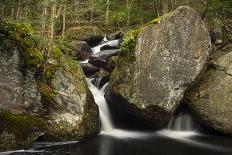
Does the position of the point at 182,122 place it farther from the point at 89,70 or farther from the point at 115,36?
the point at 115,36

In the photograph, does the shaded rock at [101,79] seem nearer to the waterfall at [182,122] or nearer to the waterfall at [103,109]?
the waterfall at [103,109]

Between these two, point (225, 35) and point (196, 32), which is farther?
point (225, 35)

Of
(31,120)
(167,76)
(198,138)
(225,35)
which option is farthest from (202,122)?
(31,120)

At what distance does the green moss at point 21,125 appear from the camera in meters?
10.1

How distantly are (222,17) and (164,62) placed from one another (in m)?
6.60

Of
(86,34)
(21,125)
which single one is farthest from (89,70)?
(21,125)

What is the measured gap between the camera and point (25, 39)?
1132 centimetres

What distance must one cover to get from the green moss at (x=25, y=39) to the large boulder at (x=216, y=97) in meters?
6.38

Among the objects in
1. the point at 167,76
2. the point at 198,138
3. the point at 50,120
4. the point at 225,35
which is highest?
the point at 225,35

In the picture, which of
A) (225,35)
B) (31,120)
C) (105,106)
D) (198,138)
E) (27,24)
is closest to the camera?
(31,120)

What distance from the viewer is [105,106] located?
46.8 ft

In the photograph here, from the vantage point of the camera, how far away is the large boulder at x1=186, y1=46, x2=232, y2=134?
1248 cm

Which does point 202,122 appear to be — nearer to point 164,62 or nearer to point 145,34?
point 164,62

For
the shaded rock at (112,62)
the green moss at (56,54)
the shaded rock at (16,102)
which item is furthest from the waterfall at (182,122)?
the shaded rock at (16,102)
